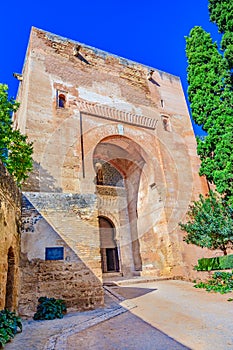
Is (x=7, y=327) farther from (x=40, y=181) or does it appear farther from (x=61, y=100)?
(x=61, y=100)

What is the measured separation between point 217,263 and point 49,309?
638 centimetres

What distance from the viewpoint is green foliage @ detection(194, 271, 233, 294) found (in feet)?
23.5

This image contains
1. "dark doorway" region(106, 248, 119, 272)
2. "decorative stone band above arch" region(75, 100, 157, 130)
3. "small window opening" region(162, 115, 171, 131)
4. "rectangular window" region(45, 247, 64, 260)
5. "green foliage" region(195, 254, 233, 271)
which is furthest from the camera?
"small window opening" region(162, 115, 171, 131)

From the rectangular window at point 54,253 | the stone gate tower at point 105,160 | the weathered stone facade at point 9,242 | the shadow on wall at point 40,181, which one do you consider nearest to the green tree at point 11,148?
the shadow on wall at point 40,181

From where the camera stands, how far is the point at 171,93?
51.4ft

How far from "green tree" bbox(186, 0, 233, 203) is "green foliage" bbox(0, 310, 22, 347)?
23.4 ft

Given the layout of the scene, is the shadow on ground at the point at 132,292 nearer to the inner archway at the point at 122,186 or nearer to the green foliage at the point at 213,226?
the green foliage at the point at 213,226

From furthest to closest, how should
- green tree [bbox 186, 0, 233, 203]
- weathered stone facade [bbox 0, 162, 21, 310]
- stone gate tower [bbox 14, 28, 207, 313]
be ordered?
1. green tree [bbox 186, 0, 233, 203]
2. stone gate tower [bbox 14, 28, 207, 313]
3. weathered stone facade [bbox 0, 162, 21, 310]

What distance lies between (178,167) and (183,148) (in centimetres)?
146

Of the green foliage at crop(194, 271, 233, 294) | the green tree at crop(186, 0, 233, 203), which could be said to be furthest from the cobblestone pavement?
the green tree at crop(186, 0, 233, 203)

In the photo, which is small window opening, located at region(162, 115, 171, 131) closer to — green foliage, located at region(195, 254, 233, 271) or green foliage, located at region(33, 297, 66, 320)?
green foliage, located at region(195, 254, 233, 271)

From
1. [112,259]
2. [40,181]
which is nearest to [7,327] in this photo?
[40,181]

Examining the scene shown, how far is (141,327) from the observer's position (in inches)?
166

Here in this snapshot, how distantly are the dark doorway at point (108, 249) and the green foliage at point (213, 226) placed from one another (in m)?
4.72
